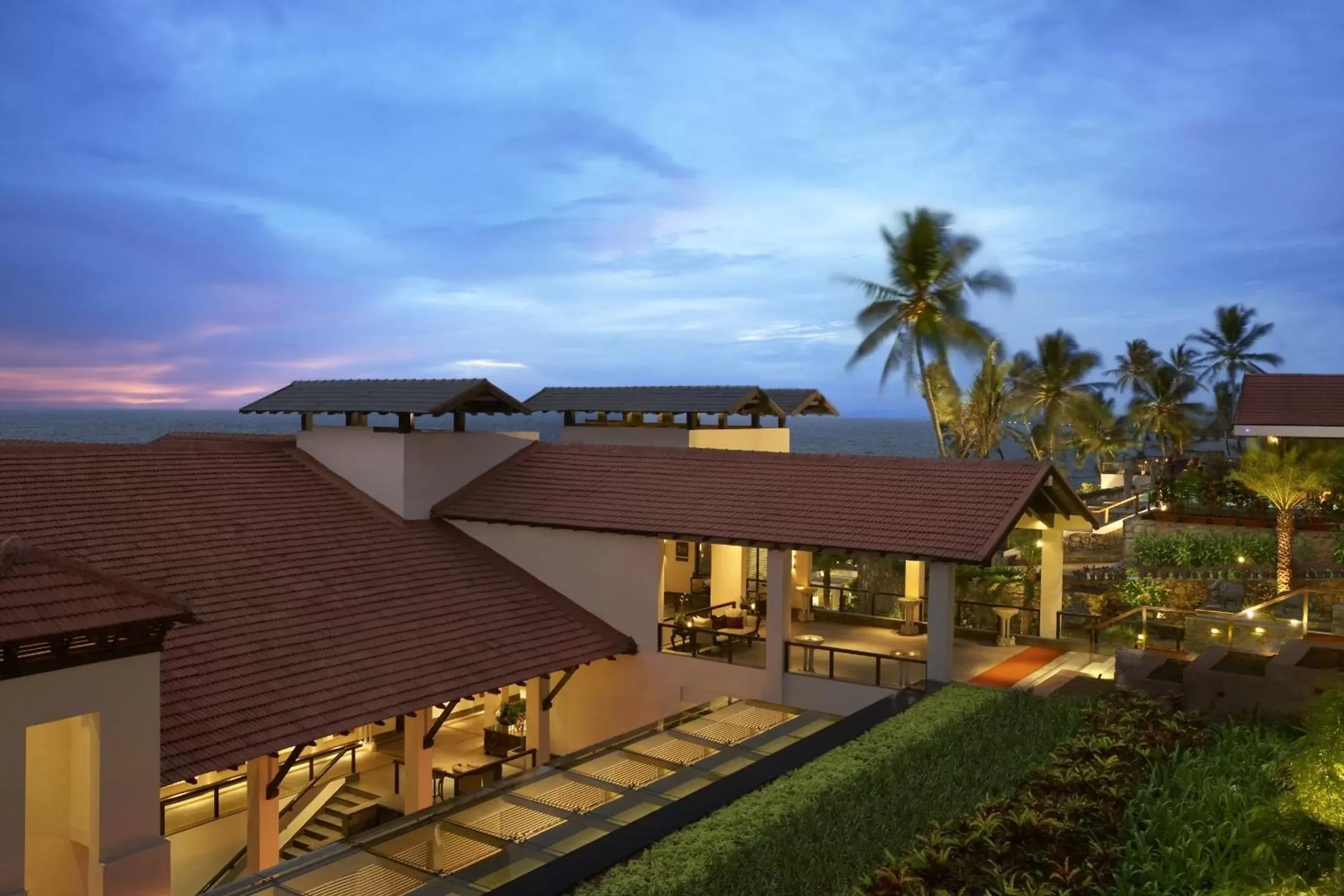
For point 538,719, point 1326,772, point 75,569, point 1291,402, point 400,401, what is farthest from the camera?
point 1291,402

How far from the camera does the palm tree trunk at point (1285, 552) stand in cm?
2380

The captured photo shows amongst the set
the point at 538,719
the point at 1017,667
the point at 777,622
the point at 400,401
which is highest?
the point at 400,401

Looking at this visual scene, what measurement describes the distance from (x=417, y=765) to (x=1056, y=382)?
122 feet

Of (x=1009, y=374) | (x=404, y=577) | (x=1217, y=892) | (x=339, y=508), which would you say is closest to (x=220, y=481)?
(x=339, y=508)

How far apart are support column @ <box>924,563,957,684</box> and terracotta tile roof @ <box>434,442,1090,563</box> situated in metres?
0.58

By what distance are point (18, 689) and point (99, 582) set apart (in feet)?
4.05

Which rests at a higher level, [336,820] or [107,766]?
[107,766]

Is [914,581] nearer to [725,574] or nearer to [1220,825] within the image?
[725,574]

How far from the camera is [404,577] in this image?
17.2 m

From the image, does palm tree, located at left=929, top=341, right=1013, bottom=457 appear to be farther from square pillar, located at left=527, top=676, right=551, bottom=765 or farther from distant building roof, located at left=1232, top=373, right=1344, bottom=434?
square pillar, located at left=527, top=676, right=551, bottom=765

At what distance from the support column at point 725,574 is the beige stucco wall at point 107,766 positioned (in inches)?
498

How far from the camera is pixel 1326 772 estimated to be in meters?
6.31

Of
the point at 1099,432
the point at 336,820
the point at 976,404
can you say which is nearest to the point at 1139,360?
the point at 1099,432

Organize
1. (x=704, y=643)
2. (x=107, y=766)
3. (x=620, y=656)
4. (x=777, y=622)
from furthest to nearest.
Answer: (x=620, y=656)
(x=704, y=643)
(x=777, y=622)
(x=107, y=766)
